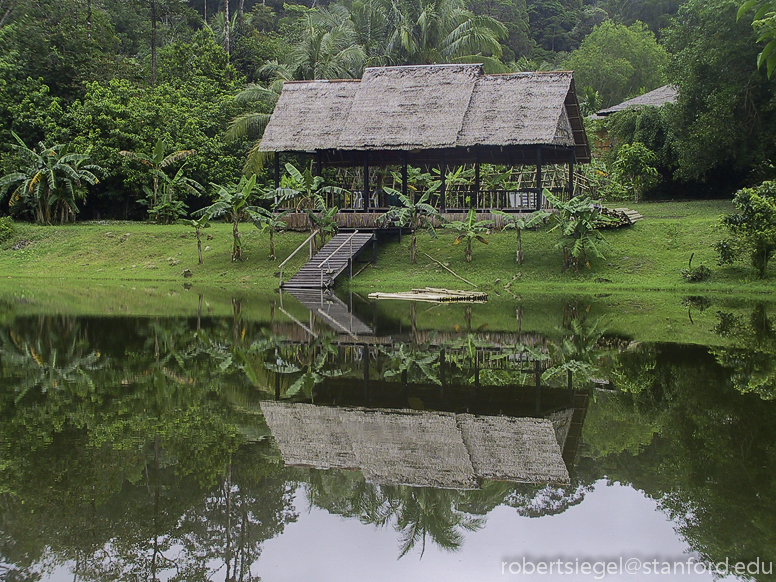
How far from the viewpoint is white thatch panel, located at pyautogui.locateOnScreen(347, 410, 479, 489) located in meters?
7.10

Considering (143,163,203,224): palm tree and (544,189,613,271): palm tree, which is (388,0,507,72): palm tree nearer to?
(143,163,203,224): palm tree

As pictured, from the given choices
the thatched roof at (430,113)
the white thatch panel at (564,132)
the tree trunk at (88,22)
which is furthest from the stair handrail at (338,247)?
the tree trunk at (88,22)

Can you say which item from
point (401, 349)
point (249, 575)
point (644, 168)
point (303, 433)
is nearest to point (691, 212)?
point (644, 168)

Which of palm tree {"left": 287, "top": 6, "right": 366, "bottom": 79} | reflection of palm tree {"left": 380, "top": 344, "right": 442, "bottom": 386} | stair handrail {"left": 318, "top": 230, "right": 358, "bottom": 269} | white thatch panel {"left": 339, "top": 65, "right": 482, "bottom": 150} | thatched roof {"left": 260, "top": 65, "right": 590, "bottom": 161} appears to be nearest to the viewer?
reflection of palm tree {"left": 380, "top": 344, "right": 442, "bottom": 386}

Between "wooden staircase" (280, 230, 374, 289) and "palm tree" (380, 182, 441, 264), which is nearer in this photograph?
"wooden staircase" (280, 230, 374, 289)

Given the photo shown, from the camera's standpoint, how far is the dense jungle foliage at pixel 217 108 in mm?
30766

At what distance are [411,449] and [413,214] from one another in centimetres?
2035

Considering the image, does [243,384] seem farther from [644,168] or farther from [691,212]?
[644,168]

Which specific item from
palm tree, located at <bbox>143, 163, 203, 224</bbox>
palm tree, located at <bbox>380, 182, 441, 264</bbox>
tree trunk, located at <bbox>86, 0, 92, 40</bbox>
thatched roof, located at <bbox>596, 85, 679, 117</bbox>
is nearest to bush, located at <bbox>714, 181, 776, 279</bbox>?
palm tree, located at <bbox>380, 182, 441, 264</bbox>

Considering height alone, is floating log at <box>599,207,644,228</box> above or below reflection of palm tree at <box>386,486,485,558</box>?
below

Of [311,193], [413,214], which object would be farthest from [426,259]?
[311,193]

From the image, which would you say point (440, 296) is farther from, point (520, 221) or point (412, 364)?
point (412, 364)

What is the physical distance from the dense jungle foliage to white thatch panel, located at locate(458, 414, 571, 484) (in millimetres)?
24723

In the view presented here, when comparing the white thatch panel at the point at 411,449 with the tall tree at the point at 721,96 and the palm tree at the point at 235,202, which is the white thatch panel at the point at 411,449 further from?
the tall tree at the point at 721,96
